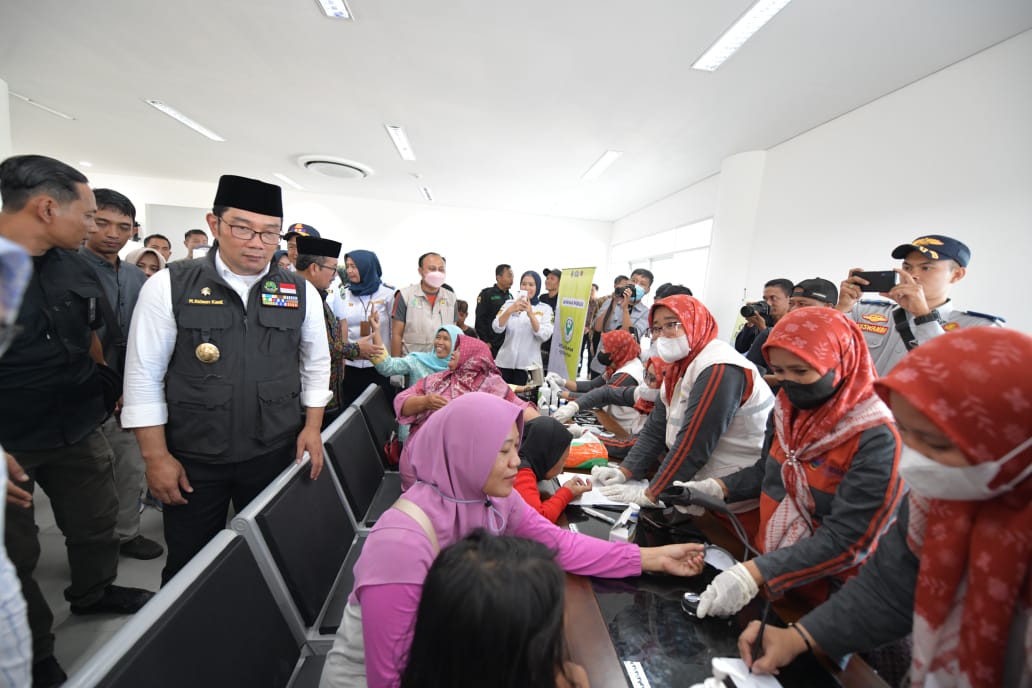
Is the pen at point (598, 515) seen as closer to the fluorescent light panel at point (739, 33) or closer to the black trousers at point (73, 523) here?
the black trousers at point (73, 523)

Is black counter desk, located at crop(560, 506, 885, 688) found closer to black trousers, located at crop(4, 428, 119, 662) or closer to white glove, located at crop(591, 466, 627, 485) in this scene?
white glove, located at crop(591, 466, 627, 485)

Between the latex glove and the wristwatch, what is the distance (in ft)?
5.63

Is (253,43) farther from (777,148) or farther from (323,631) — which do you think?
(777,148)

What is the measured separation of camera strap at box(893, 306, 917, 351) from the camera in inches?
77.4

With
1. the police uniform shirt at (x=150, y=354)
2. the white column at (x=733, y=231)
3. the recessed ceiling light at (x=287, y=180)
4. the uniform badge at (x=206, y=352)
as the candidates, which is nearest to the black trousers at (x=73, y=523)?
the police uniform shirt at (x=150, y=354)

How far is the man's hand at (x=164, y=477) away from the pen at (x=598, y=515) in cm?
130

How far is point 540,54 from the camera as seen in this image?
9.85ft

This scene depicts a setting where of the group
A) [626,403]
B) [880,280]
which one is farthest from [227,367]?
[880,280]

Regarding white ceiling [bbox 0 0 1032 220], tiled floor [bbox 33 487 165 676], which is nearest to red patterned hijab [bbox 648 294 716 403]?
white ceiling [bbox 0 0 1032 220]

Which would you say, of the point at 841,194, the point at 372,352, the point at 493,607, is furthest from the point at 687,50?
the point at 493,607

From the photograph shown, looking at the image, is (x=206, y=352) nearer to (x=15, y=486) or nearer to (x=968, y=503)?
(x=15, y=486)

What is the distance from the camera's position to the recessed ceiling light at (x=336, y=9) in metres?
2.60

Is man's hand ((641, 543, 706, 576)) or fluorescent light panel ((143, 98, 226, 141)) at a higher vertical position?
fluorescent light panel ((143, 98, 226, 141))

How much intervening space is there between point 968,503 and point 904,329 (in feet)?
6.17
